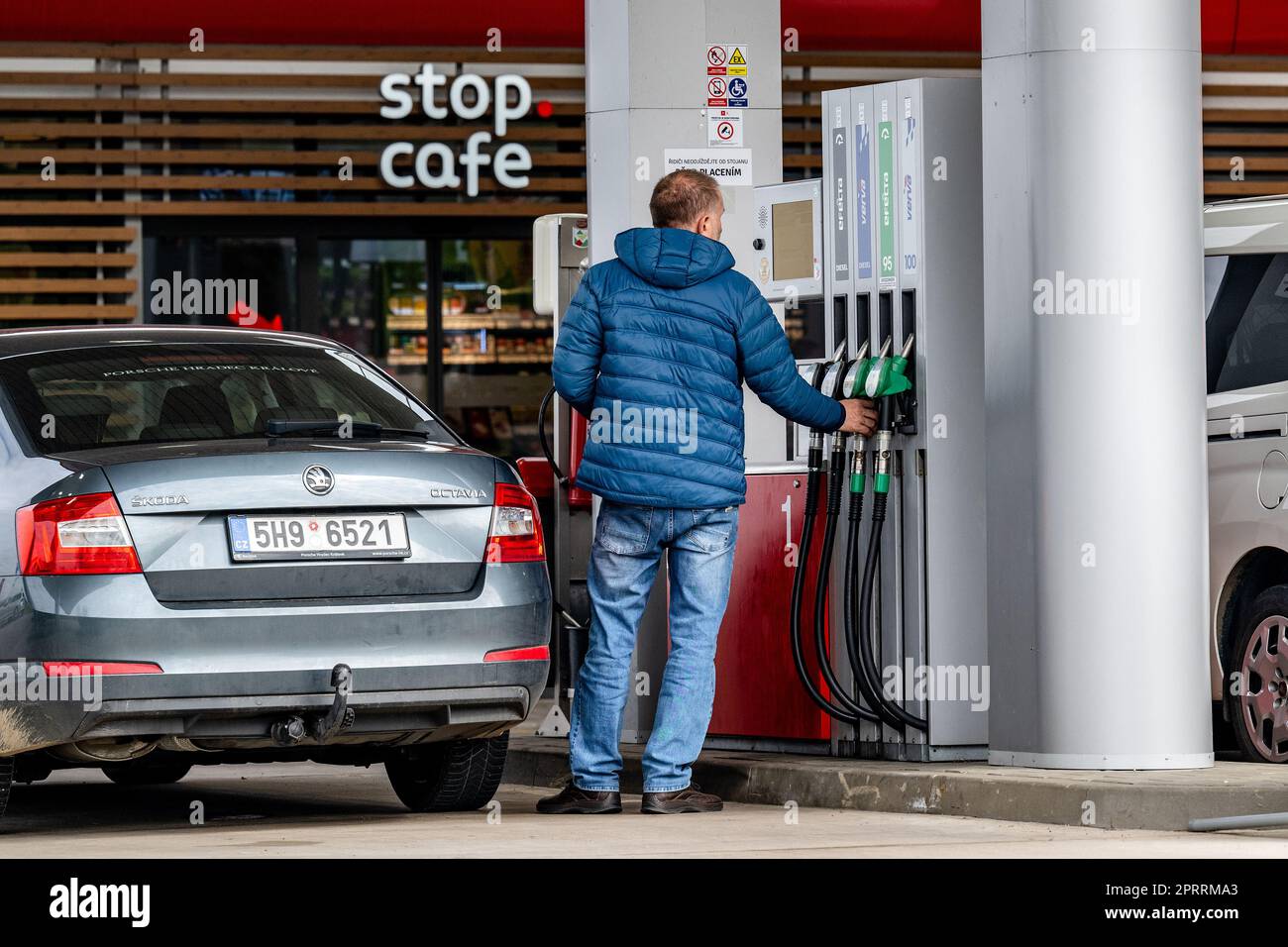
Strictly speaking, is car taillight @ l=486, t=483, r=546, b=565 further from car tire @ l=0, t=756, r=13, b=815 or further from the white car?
the white car

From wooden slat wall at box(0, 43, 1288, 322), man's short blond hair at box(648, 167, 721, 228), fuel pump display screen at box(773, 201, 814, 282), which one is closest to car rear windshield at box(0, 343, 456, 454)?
man's short blond hair at box(648, 167, 721, 228)

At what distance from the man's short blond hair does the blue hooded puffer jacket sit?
92 mm

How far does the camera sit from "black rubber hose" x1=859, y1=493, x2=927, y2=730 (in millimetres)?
7863

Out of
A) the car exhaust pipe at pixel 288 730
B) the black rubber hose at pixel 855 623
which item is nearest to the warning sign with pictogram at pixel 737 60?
the black rubber hose at pixel 855 623

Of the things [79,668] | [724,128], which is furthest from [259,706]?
[724,128]

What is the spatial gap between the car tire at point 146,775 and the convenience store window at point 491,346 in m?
6.64

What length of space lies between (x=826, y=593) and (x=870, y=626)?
0.68 feet

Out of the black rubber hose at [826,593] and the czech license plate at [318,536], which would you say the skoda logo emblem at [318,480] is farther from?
the black rubber hose at [826,593]

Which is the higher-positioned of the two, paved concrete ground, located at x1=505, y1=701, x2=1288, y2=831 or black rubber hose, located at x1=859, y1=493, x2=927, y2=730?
black rubber hose, located at x1=859, y1=493, x2=927, y2=730

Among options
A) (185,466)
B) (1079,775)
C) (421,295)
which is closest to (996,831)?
(1079,775)

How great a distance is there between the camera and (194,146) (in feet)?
51.2

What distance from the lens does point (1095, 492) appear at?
738 centimetres

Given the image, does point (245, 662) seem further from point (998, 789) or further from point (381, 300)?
point (381, 300)
